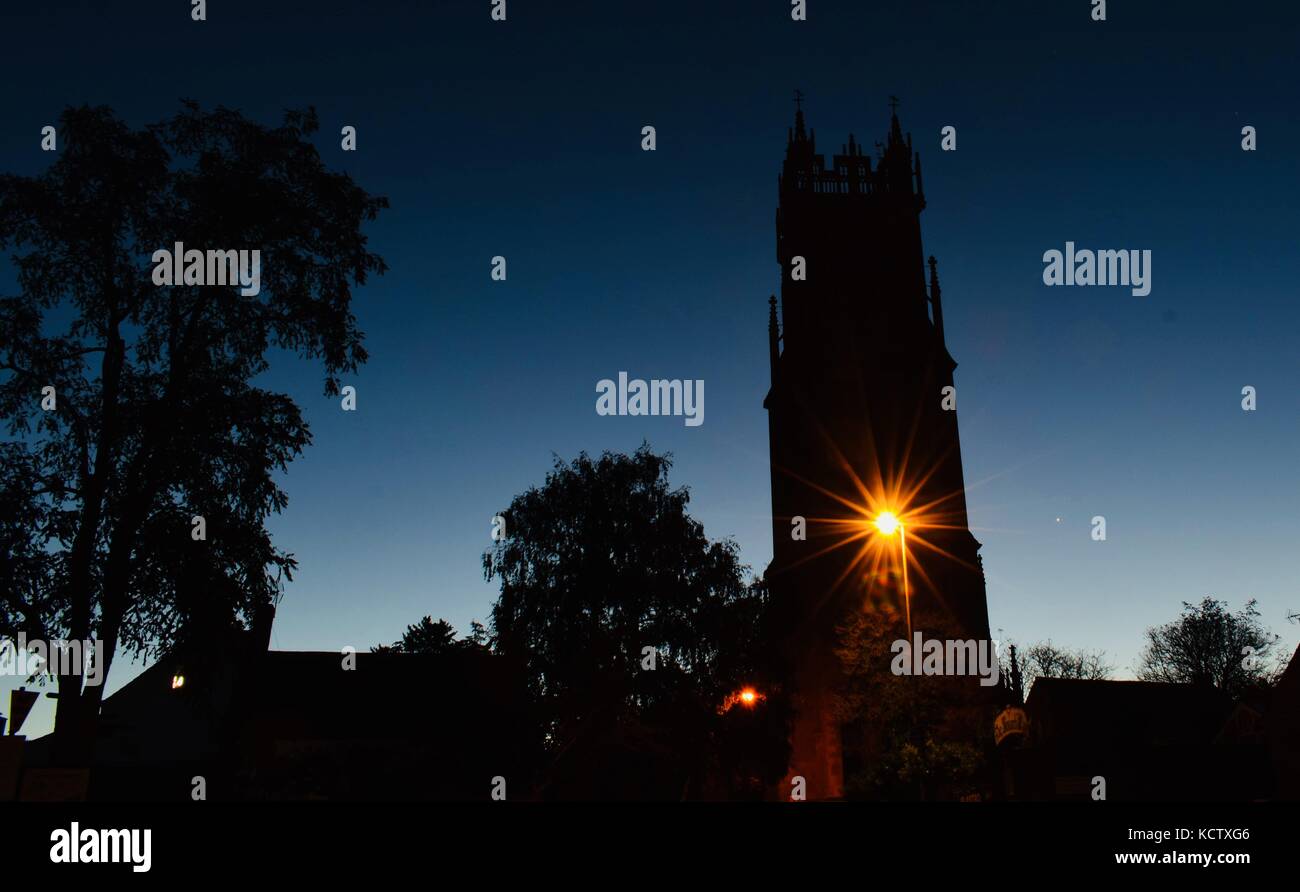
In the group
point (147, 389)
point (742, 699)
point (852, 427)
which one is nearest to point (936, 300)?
point (852, 427)

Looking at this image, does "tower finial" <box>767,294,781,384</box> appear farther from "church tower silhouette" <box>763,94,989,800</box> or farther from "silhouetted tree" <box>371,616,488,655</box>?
"silhouetted tree" <box>371,616,488,655</box>

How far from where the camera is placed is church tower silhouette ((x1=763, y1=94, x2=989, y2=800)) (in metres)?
48.8

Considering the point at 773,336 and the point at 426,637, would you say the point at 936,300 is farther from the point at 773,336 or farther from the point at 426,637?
the point at 426,637

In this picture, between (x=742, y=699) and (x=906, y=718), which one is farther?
(x=742, y=699)

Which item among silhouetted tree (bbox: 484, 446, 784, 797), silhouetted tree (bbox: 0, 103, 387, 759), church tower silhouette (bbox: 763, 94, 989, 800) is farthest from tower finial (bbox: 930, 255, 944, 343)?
silhouetted tree (bbox: 0, 103, 387, 759)

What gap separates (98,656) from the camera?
16.9 metres

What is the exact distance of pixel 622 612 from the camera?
36188 mm

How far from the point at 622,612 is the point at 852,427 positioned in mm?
22543

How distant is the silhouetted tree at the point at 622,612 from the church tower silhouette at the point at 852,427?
7.58m

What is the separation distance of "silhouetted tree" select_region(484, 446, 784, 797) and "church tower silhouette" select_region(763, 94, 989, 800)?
7.58 metres

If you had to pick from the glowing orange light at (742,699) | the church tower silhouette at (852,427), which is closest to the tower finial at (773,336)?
the church tower silhouette at (852,427)
